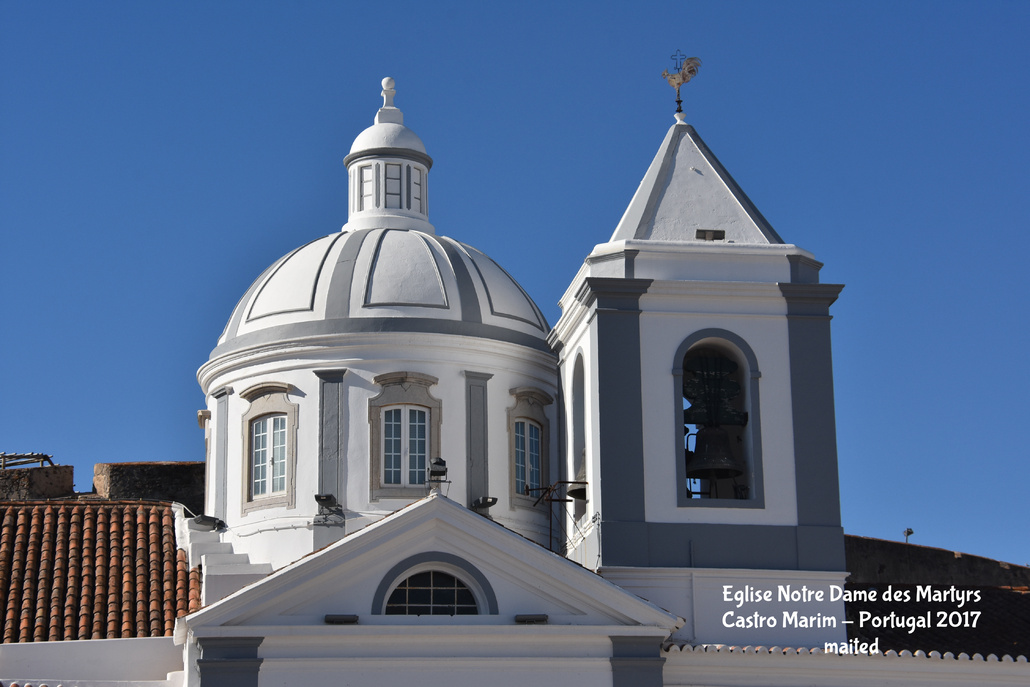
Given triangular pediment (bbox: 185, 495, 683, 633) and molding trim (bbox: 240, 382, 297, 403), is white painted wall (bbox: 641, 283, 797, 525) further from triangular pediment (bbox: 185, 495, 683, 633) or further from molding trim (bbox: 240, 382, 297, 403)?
molding trim (bbox: 240, 382, 297, 403)

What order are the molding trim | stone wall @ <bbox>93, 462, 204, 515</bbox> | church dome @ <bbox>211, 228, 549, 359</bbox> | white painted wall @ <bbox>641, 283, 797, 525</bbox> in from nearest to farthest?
white painted wall @ <bbox>641, 283, 797, 525</bbox> < the molding trim < church dome @ <bbox>211, 228, 549, 359</bbox> < stone wall @ <bbox>93, 462, 204, 515</bbox>

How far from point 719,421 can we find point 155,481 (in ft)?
49.1

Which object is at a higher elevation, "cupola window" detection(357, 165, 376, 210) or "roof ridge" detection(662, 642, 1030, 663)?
"cupola window" detection(357, 165, 376, 210)

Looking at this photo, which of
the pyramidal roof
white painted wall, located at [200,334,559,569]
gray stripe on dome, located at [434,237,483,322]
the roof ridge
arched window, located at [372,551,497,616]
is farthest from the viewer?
gray stripe on dome, located at [434,237,483,322]

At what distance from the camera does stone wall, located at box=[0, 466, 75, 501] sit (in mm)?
34625

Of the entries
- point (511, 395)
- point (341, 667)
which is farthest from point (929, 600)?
point (341, 667)

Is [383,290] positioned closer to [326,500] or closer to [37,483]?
[326,500]

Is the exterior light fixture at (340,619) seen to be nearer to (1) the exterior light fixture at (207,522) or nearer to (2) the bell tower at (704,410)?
(2) the bell tower at (704,410)

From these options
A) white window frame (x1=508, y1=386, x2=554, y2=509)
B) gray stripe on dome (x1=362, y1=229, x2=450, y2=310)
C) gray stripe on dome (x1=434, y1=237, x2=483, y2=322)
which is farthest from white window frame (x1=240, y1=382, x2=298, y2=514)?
white window frame (x1=508, y1=386, x2=554, y2=509)

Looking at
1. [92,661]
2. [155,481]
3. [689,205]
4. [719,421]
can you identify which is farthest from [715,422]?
[155,481]

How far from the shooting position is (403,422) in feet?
84.7

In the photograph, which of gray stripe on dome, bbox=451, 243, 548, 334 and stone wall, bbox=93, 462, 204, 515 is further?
stone wall, bbox=93, 462, 204, 515

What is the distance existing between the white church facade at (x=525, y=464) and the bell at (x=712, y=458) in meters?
0.04

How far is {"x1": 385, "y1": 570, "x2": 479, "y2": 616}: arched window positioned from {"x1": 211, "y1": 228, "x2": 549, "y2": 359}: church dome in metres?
5.47
